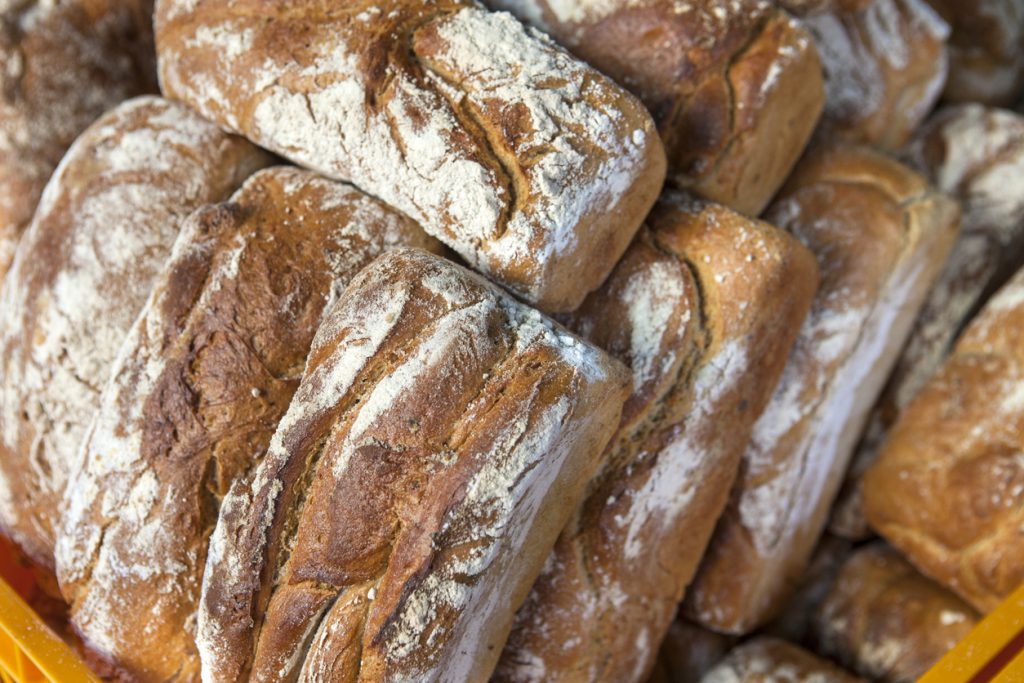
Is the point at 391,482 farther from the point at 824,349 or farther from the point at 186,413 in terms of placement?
the point at 824,349

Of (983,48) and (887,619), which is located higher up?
(983,48)

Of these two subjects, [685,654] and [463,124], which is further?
[685,654]

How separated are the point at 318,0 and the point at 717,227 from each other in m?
0.81

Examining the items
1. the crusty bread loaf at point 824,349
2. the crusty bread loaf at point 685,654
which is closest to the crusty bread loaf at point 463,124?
the crusty bread loaf at point 824,349

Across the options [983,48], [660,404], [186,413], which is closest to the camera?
[186,413]

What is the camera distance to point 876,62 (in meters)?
1.89

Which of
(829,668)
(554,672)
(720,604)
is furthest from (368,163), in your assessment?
(829,668)

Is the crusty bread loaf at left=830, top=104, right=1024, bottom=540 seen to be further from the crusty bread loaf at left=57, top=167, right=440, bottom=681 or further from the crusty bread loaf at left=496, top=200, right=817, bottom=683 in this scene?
the crusty bread loaf at left=57, top=167, right=440, bottom=681

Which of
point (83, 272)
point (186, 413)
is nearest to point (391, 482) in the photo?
point (186, 413)

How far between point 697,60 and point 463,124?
19.9 inches

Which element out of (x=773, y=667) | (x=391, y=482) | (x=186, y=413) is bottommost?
(x=773, y=667)

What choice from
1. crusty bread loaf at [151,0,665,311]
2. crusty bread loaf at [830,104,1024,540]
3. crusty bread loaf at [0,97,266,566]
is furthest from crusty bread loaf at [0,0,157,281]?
crusty bread loaf at [830,104,1024,540]

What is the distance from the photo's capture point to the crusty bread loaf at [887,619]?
1.69 metres

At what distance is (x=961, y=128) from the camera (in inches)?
78.4
